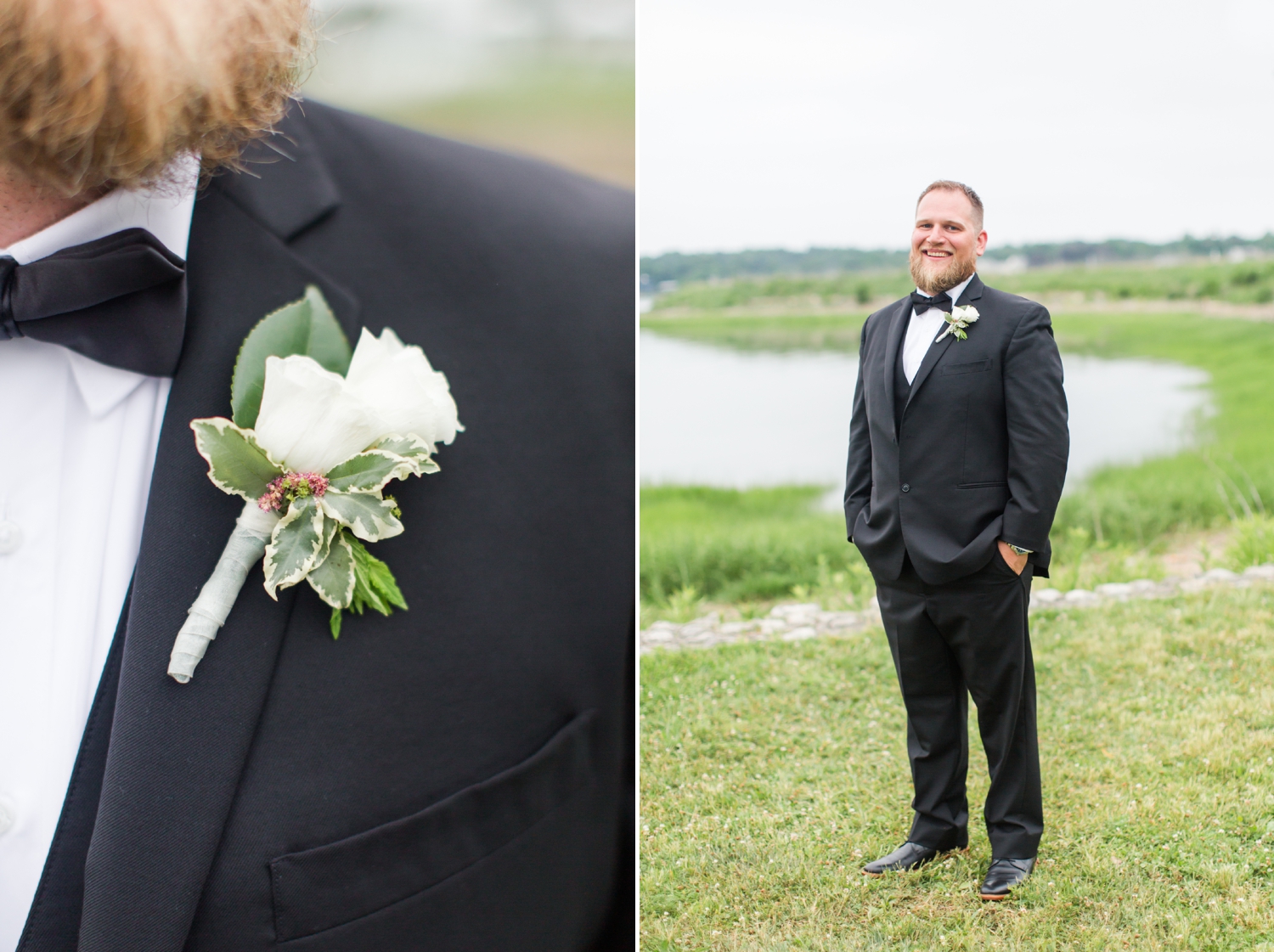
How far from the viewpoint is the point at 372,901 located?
4.00 feet

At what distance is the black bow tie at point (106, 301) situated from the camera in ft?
3.49

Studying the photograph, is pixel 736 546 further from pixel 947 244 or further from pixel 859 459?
pixel 947 244

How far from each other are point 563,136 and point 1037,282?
3.05 ft

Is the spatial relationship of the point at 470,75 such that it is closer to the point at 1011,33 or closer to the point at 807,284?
the point at 807,284

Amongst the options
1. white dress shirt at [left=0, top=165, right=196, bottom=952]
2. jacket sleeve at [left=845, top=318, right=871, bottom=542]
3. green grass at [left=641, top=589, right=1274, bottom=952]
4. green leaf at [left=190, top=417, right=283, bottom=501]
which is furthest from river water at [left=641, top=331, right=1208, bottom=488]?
white dress shirt at [left=0, top=165, right=196, bottom=952]

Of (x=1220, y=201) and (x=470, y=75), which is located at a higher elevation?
(x=470, y=75)

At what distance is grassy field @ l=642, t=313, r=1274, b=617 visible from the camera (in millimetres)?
1248

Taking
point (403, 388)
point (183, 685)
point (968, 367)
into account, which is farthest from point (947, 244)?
point (183, 685)

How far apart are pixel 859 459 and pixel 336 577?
27.0 inches

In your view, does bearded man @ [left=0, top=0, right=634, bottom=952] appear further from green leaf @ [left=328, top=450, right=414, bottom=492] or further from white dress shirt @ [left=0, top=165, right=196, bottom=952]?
green leaf @ [left=328, top=450, right=414, bottom=492]

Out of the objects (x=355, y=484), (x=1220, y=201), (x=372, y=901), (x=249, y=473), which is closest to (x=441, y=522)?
(x=355, y=484)

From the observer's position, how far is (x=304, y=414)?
1.14 m

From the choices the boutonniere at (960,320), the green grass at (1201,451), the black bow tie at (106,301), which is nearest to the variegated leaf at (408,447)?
the black bow tie at (106,301)

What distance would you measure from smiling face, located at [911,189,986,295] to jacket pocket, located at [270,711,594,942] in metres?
0.81
